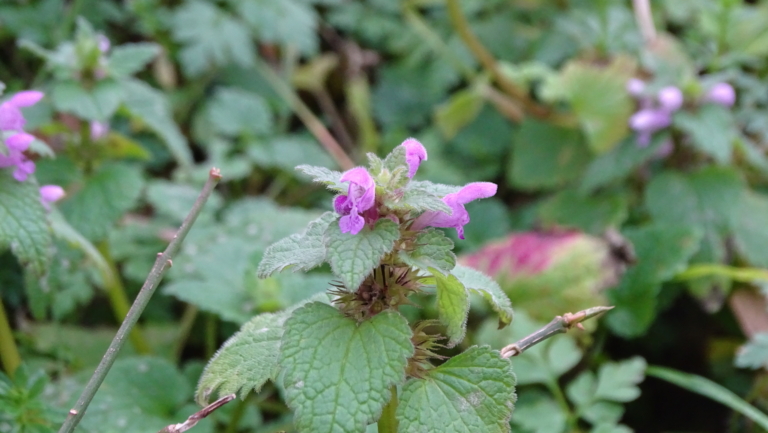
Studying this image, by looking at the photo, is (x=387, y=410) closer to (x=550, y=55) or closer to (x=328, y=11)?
(x=550, y=55)

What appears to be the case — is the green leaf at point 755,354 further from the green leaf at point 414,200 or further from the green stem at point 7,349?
the green stem at point 7,349

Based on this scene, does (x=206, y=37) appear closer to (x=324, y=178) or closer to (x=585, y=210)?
(x=585, y=210)

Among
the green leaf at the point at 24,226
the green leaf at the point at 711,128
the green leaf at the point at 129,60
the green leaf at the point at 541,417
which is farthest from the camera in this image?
the green leaf at the point at 711,128

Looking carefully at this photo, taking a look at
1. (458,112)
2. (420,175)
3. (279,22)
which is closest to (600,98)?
(458,112)

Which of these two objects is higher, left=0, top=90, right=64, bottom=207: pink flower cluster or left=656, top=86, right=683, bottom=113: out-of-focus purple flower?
left=0, top=90, right=64, bottom=207: pink flower cluster

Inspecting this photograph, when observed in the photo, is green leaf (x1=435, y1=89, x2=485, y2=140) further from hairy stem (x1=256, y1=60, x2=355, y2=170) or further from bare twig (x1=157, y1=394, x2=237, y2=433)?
bare twig (x1=157, y1=394, x2=237, y2=433)

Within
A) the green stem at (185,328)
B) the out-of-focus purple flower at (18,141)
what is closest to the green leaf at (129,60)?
the out-of-focus purple flower at (18,141)

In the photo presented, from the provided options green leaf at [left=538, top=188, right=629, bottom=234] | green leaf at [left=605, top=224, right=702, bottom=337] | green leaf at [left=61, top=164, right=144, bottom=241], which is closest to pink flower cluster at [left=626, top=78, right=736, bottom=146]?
green leaf at [left=538, top=188, right=629, bottom=234]

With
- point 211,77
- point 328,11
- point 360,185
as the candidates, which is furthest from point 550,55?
point 360,185
